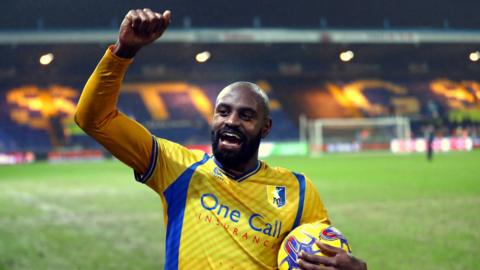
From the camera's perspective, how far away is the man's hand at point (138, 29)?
2043 millimetres

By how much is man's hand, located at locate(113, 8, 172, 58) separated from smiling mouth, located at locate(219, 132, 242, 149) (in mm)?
570

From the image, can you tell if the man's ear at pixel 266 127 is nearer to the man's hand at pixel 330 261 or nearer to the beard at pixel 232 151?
the beard at pixel 232 151

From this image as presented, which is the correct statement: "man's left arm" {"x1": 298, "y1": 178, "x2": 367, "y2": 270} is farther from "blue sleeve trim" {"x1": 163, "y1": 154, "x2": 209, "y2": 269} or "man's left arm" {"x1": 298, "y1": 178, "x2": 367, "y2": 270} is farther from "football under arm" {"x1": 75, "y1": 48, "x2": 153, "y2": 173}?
"football under arm" {"x1": 75, "y1": 48, "x2": 153, "y2": 173}

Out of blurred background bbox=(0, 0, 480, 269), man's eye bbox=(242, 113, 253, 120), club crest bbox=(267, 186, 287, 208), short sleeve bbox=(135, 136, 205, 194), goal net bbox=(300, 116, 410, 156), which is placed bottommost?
goal net bbox=(300, 116, 410, 156)

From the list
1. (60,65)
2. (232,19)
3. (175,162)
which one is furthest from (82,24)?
(175,162)

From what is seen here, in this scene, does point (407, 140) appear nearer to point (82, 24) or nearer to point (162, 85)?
point (162, 85)

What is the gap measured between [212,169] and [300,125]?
35.2 m

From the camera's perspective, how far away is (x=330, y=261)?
7.00ft

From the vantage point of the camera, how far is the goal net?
3462 cm

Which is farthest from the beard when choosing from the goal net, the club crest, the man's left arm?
the goal net

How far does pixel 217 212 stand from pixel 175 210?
206 millimetres

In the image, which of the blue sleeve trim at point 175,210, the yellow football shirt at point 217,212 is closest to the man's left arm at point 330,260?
the yellow football shirt at point 217,212

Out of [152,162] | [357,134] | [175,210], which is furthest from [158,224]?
[357,134]

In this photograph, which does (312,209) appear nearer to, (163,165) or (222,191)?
(222,191)
